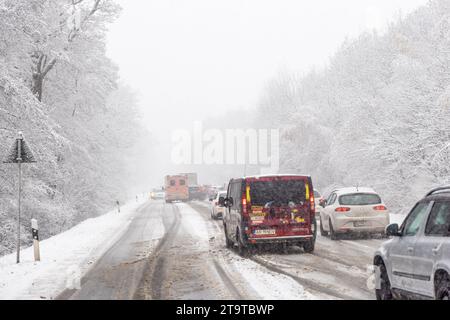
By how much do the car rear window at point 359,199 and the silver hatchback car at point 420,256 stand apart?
397 inches

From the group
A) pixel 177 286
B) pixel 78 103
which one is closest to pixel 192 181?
pixel 78 103

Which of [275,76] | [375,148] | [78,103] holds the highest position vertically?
[275,76]

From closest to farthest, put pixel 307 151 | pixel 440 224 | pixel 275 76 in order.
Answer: pixel 440 224
pixel 307 151
pixel 275 76

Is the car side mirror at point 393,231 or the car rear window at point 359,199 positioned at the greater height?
the car rear window at point 359,199

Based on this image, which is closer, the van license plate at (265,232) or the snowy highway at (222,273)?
the snowy highway at (222,273)

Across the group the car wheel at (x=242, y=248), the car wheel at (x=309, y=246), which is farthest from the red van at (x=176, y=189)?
the car wheel at (x=309, y=246)

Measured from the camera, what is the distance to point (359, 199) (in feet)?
60.5

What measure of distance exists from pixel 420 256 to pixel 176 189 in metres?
53.1

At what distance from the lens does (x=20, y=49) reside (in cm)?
2155

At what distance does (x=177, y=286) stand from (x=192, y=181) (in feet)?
206

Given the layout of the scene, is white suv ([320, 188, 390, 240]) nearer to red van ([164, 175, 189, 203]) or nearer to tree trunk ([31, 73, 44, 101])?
tree trunk ([31, 73, 44, 101])

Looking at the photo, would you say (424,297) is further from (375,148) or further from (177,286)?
(375,148)

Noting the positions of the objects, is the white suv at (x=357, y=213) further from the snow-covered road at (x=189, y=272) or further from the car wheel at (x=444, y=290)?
the car wheel at (x=444, y=290)

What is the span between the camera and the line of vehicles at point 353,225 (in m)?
6.69
